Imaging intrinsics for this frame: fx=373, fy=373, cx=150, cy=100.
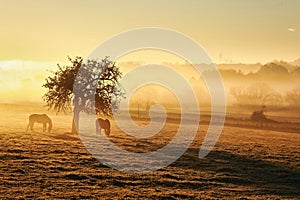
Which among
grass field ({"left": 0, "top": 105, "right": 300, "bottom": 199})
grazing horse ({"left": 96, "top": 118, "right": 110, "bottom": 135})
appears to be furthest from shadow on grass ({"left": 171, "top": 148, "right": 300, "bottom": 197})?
grazing horse ({"left": 96, "top": 118, "right": 110, "bottom": 135})

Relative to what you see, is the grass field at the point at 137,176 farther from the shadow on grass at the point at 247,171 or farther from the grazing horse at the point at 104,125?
the grazing horse at the point at 104,125

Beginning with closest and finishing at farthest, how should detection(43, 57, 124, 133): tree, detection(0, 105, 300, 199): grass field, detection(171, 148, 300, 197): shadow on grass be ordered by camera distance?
detection(0, 105, 300, 199): grass field < detection(171, 148, 300, 197): shadow on grass < detection(43, 57, 124, 133): tree

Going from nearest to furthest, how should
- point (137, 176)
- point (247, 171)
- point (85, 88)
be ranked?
point (137, 176)
point (247, 171)
point (85, 88)

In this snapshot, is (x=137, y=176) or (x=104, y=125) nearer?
(x=137, y=176)

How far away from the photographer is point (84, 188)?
2191 centimetres

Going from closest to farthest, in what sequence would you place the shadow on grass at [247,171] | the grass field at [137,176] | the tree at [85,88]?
the grass field at [137,176] < the shadow on grass at [247,171] < the tree at [85,88]

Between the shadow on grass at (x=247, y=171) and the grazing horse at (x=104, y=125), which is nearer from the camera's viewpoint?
the shadow on grass at (x=247, y=171)

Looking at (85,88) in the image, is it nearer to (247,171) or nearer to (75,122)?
(75,122)

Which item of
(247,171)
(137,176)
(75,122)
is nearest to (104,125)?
(75,122)

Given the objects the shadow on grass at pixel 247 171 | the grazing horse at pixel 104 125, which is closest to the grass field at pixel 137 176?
the shadow on grass at pixel 247 171

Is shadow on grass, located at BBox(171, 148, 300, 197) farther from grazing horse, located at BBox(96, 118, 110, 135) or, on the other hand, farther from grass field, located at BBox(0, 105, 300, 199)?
grazing horse, located at BBox(96, 118, 110, 135)

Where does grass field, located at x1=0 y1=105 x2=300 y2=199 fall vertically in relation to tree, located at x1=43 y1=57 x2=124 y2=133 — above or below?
below

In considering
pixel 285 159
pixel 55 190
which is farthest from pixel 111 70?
pixel 55 190

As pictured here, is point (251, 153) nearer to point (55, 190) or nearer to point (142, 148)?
point (142, 148)
